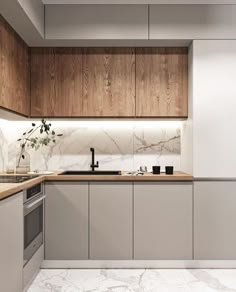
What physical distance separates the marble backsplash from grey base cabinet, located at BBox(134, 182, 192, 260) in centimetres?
64

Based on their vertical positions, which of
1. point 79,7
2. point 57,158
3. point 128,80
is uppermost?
point 79,7

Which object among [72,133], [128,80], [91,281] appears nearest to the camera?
[91,281]

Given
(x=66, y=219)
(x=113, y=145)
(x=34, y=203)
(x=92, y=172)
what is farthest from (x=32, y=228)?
(x=113, y=145)

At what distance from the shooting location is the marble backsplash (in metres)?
4.01

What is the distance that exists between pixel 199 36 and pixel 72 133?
1.69 meters

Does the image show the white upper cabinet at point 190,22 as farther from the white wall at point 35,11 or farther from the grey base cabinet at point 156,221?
the grey base cabinet at point 156,221

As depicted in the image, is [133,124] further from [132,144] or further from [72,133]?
[72,133]

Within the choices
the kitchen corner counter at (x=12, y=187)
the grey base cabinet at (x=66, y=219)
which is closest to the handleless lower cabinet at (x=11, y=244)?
the kitchen corner counter at (x=12, y=187)

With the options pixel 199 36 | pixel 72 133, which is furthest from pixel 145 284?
pixel 199 36

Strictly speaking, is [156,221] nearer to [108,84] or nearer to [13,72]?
[108,84]

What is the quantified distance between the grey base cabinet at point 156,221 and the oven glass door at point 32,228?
886 millimetres

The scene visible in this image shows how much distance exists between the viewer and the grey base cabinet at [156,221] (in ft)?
11.1

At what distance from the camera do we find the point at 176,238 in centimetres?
340

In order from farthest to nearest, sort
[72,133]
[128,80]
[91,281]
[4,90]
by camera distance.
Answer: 1. [72,133]
2. [128,80]
3. [91,281]
4. [4,90]
